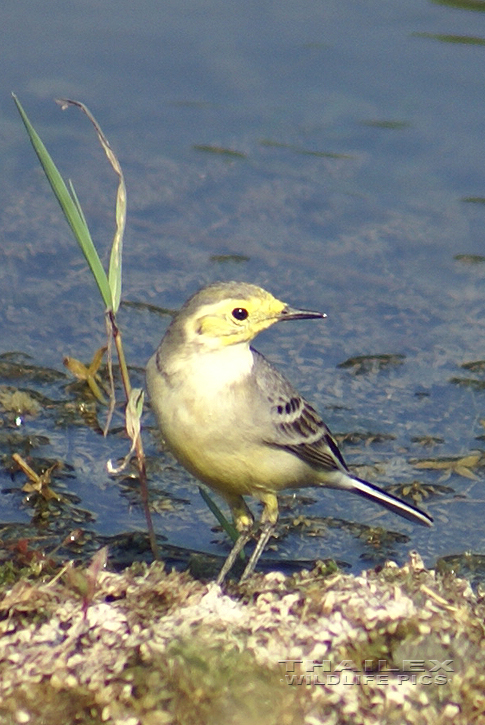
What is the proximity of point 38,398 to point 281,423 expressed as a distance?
2273 millimetres

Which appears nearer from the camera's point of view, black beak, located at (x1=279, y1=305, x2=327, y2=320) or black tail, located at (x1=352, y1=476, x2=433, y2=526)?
black beak, located at (x1=279, y1=305, x2=327, y2=320)

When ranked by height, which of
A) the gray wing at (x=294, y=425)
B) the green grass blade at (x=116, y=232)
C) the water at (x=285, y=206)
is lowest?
the water at (x=285, y=206)

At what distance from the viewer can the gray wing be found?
6.18 meters

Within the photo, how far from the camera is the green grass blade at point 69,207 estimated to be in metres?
5.11

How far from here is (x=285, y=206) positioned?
10172mm

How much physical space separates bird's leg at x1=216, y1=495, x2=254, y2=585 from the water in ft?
1.03

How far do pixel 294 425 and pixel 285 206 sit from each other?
4191 millimetres

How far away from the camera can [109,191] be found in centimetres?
1027

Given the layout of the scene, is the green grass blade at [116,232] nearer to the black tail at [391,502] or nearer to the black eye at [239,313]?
the black eye at [239,313]

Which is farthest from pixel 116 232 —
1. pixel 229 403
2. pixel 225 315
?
pixel 229 403

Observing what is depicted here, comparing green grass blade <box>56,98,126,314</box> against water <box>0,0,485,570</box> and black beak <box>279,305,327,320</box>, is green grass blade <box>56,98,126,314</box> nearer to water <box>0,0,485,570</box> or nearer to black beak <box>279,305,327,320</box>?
black beak <box>279,305,327,320</box>

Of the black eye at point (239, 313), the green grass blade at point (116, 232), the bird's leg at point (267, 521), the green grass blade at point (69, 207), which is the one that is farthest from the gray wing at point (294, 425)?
the green grass blade at point (69, 207)

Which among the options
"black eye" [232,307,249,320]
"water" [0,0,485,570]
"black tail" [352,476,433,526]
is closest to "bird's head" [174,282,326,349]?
"black eye" [232,307,249,320]

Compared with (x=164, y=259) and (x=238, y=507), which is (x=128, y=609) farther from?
(x=164, y=259)
